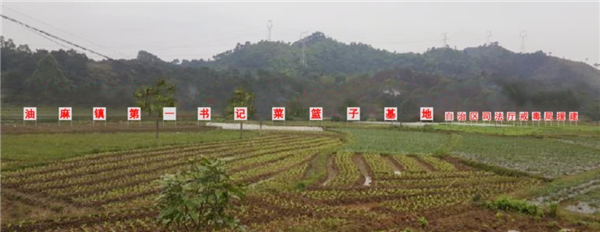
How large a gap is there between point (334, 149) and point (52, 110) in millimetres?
52117

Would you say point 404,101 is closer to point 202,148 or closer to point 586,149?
point 586,149

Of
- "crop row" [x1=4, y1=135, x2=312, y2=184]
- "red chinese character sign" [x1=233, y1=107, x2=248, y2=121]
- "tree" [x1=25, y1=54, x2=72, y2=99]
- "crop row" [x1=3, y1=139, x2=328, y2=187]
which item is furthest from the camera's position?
"tree" [x1=25, y1=54, x2=72, y2=99]

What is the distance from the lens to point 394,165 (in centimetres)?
2595

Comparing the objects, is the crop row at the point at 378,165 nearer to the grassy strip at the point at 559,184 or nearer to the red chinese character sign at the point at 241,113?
the grassy strip at the point at 559,184

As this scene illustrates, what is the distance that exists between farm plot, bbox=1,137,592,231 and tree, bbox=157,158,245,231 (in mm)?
1423

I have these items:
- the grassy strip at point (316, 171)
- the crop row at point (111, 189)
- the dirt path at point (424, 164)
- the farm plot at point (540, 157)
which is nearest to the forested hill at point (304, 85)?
the farm plot at point (540, 157)

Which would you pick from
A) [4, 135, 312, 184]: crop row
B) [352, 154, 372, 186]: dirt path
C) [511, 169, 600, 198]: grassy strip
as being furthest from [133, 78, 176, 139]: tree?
[511, 169, 600, 198]: grassy strip

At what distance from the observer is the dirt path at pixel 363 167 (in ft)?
67.4

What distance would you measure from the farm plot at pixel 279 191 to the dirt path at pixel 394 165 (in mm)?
91

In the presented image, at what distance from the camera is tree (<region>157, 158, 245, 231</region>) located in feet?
23.0

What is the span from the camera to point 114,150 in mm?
28172

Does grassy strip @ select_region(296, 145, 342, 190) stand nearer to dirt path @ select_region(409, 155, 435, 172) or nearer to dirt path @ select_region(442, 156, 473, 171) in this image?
dirt path @ select_region(409, 155, 435, 172)

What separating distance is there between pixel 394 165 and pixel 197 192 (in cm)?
1996

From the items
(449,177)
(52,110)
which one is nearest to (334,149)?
(449,177)
